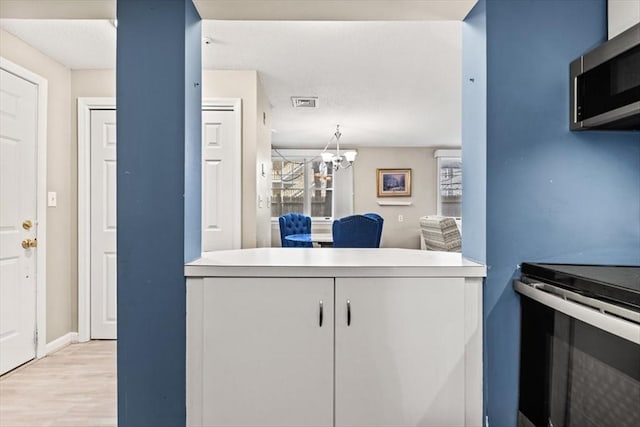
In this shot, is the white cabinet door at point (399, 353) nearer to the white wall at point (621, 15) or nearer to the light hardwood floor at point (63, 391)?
the white wall at point (621, 15)

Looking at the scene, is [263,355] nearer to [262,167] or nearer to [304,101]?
[262,167]

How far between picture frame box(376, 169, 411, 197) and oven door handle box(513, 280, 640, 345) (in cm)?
631

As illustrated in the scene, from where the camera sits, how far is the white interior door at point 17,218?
2.70 metres

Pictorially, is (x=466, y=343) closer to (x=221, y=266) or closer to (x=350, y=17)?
(x=221, y=266)

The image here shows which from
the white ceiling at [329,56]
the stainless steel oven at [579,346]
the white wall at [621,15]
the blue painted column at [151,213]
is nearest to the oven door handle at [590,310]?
the stainless steel oven at [579,346]

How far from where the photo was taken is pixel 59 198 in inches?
128

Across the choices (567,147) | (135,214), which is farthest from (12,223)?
(567,147)

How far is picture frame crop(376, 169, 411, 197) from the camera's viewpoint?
7621 millimetres

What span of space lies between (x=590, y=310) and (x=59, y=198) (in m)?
3.59

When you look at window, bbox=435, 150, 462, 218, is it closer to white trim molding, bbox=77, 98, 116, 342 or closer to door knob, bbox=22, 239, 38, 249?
white trim molding, bbox=77, 98, 116, 342

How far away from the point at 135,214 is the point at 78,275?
7.85 ft

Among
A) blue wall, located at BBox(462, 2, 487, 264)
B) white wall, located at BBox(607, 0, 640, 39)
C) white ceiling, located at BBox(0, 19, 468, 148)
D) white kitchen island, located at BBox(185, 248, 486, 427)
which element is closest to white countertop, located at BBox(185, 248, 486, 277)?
white kitchen island, located at BBox(185, 248, 486, 427)

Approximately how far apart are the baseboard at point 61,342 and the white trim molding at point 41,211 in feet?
0.19

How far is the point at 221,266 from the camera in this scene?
4.90 feet
